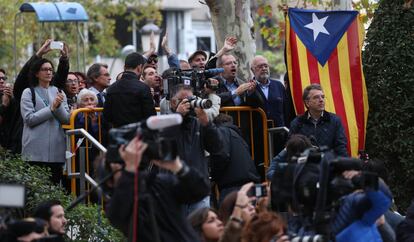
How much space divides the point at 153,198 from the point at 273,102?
5.50m

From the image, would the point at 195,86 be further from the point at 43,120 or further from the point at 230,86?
the point at 43,120

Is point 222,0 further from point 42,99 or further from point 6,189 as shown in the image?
point 6,189

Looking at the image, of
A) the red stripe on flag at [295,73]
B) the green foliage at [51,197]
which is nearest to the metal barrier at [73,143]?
the green foliage at [51,197]

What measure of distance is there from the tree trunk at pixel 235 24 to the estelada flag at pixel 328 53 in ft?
9.67

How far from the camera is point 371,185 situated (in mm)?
9523

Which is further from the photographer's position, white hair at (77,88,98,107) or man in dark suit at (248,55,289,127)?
man in dark suit at (248,55,289,127)

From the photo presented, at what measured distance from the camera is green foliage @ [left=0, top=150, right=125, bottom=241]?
41.7 ft

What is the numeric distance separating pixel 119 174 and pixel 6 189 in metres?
0.94

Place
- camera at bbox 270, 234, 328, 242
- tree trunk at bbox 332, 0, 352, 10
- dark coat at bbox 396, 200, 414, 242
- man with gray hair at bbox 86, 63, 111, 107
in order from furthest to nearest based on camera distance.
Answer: tree trunk at bbox 332, 0, 352, 10, man with gray hair at bbox 86, 63, 111, 107, dark coat at bbox 396, 200, 414, 242, camera at bbox 270, 234, 328, 242

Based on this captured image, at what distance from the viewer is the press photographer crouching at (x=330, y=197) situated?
9.43 meters

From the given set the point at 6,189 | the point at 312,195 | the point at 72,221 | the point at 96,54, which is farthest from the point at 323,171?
the point at 96,54

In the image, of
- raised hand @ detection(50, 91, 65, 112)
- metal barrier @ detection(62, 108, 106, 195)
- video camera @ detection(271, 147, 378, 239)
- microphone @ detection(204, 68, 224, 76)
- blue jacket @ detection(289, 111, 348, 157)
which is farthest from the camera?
metal barrier @ detection(62, 108, 106, 195)

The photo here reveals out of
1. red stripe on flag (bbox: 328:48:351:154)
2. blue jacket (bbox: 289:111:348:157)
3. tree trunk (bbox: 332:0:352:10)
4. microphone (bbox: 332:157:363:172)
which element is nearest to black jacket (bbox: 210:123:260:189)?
blue jacket (bbox: 289:111:348:157)

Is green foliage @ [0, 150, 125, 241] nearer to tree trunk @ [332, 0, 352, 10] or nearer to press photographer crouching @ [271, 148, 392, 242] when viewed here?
press photographer crouching @ [271, 148, 392, 242]
